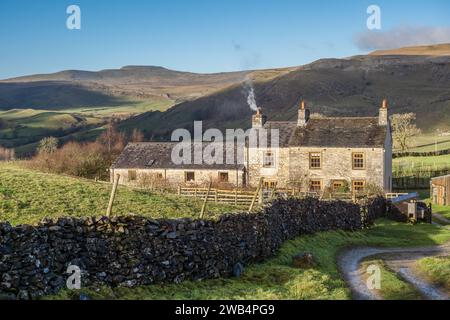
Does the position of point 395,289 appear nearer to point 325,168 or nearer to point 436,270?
point 436,270

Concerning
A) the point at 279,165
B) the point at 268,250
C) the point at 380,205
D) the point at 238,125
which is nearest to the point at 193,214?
the point at 268,250

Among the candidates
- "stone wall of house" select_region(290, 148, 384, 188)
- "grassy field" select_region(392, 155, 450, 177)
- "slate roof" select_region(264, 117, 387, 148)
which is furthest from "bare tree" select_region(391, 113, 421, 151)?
"stone wall of house" select_region(290, 148, 384, 188)

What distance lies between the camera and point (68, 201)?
26.6 metres

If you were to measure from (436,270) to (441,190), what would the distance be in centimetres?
3864

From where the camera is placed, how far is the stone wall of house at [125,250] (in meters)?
13.3

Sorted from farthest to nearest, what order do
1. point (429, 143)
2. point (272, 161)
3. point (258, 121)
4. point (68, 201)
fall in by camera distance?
point (429, 143) → point (258, 121) → point (272, 161) → point (68, 201)

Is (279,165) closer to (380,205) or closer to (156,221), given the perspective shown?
(380,205)

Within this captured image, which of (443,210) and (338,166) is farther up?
(338,166)

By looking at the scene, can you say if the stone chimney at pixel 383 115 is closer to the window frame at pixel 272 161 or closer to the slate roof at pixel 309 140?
the slate roof at pixel 309 140

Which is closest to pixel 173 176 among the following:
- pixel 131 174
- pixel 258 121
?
pixel 131 174

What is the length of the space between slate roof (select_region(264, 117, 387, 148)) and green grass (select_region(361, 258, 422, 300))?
107 ft

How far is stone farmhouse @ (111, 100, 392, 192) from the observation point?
52094 millimetres

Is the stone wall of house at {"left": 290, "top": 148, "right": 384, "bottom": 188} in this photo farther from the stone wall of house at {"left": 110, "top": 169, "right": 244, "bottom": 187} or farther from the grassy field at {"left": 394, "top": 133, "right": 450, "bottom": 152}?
the grassy field at {"left": 394, "top": 133, "right": 450, "bottom": 152}
